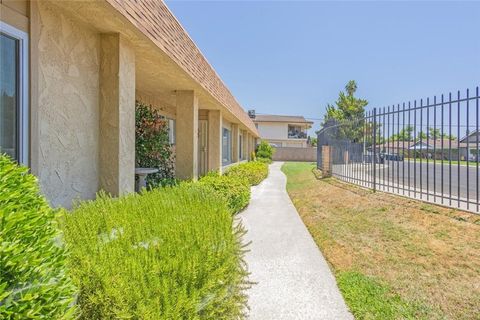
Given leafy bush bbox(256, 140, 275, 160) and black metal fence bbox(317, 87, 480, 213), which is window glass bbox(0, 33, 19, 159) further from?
leafy bush bbox(256, 140, 275, 160)

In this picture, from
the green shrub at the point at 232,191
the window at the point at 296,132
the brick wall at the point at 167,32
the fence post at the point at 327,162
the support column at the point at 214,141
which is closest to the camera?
the brick wall at the point at 167,32

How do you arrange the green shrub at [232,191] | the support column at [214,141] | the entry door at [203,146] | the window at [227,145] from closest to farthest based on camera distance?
1. the green shrub at [232,191]
2. the support column at [214,141]
3. the entry door at [203,146]
4. the window at [227,145]

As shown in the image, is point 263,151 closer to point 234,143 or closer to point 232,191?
point 234,143

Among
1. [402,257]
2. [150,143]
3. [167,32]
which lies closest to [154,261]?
[402,257]

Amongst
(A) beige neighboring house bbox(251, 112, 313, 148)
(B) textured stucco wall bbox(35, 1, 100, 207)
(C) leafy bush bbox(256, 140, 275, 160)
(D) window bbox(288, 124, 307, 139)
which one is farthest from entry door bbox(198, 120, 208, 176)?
(D) window bbox(288, 124, 307, 139)

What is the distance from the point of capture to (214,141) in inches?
462

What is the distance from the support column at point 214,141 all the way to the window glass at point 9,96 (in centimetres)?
877

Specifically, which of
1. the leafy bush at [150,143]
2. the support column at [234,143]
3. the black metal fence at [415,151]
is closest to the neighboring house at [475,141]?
the black metal fence at [415,151]

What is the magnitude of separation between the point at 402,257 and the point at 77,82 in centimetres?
519

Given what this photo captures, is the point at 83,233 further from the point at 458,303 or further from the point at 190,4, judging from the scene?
the point at 190,4

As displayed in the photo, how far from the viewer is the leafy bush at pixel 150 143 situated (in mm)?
7531

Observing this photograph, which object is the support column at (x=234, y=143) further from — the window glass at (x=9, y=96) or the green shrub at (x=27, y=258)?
the green shrub at (x=27, y=258)

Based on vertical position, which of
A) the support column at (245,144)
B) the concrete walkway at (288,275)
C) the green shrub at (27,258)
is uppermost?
the support column at (245,144)

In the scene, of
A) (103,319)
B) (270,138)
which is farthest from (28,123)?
(270,138)
